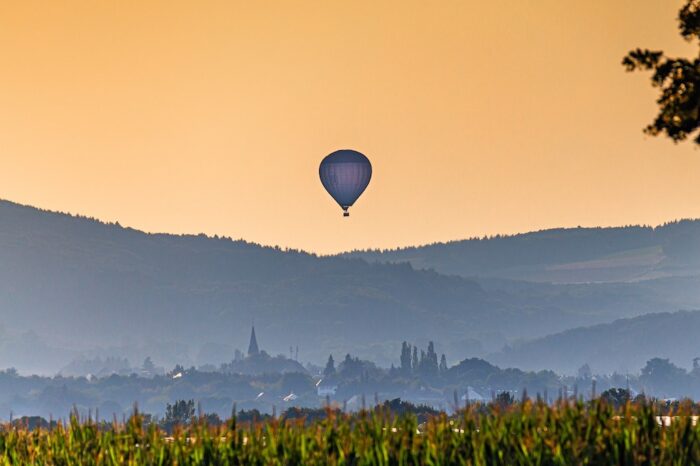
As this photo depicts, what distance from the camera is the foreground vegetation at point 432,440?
32781 millimetres

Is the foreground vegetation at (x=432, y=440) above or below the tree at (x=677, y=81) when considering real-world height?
below

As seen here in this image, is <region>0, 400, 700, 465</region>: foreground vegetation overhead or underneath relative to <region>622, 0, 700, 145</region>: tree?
underneath

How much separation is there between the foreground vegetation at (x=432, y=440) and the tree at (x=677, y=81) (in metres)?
7.75

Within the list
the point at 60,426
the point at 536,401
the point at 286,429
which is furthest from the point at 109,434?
the point at 536,401

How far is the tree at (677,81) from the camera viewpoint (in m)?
39.5

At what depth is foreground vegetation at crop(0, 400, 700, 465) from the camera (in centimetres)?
3278

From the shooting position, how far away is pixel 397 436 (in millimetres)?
34562

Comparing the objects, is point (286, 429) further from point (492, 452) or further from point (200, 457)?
point (492, 452)

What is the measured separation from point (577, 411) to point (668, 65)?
10130mm

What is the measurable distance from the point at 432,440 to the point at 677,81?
12.0 m

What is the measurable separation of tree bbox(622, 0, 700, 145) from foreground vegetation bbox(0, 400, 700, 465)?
25.4 feet

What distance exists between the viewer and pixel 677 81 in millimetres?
39844

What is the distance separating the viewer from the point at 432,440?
33969 mm

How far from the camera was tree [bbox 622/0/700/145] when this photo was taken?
129ft
